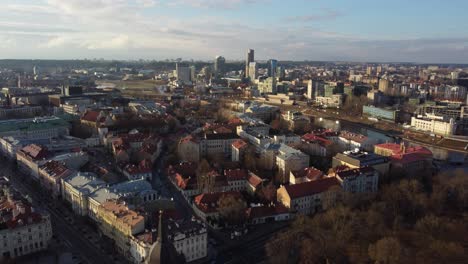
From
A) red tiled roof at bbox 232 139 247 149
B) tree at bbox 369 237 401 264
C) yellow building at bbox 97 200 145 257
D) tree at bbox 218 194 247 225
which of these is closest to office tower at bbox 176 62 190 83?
red tiled roof at bbox 232 139 247 149

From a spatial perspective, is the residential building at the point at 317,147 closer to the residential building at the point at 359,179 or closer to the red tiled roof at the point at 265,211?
the residential building at the point at 359,179

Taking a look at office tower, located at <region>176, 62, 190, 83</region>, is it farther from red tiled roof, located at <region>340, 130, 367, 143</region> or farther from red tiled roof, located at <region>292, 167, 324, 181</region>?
red tiled roof, located at <region>292, 167, 324, 181</region>

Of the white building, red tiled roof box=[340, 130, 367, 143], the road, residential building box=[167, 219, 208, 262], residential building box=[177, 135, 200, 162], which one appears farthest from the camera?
the white building

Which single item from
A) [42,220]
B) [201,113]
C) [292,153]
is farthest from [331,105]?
[42,220]

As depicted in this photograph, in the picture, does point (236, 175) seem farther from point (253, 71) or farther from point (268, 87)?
point (253, 71)

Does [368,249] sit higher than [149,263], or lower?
lower

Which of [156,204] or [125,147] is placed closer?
[156,204]

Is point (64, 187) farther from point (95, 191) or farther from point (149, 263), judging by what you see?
point (149, 263)
